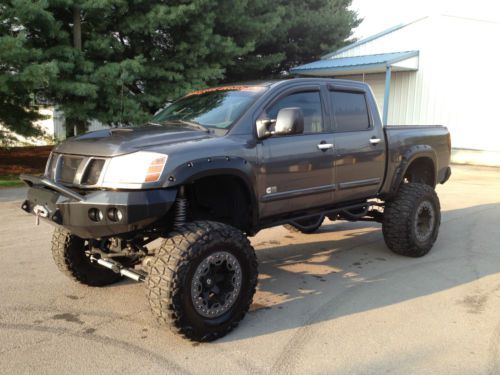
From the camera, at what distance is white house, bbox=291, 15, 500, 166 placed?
17453mm

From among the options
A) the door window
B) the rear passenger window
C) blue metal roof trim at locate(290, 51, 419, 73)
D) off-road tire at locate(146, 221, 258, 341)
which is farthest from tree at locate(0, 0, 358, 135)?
off-road tire at locate(146, 221, 258, 341)

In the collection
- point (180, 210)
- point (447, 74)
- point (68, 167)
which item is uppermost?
point (447, 74)

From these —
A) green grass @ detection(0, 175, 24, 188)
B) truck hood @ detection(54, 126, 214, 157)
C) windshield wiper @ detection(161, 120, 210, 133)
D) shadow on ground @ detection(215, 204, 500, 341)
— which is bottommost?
shadow on ground @ detection(215, 204, 500, 341)

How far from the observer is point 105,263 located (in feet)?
13.8

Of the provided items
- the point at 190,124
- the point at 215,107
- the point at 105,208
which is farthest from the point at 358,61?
the point at 105,208

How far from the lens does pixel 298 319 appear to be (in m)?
4.21

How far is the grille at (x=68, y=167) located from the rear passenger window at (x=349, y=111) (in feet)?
8.88

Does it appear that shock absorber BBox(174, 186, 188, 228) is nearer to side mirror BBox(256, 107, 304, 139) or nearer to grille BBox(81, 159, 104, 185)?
grille BBox(81, 159, 104, 185)

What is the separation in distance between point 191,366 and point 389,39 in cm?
1891

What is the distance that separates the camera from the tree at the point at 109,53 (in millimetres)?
10695

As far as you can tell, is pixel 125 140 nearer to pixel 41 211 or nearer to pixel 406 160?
pixel 41 211

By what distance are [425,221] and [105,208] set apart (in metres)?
4.25

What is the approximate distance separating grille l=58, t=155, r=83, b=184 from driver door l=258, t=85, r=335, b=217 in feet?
5.08

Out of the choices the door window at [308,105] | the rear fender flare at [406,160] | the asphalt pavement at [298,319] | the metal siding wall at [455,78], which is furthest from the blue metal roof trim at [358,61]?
the door window at [308,105]
